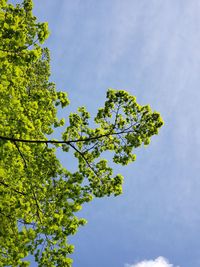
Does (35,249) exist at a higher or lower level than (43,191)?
lower

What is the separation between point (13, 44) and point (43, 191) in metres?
5.25

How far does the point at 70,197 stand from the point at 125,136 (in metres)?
2.96

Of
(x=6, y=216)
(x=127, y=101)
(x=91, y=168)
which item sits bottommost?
(x=6, y=216)

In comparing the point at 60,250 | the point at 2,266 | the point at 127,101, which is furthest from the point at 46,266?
the point at 127,101

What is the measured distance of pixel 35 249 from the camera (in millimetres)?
14078

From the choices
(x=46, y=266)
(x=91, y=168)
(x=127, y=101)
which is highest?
(x=127, y=101)

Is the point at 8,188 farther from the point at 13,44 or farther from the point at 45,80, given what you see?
the point at 45,80

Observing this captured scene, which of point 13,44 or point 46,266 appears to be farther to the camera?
point 46,266

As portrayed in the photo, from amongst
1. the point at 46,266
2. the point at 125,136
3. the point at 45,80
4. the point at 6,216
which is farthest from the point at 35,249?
the point at 45,80

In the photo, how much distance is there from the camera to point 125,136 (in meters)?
14.8

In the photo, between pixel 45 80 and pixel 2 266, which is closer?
pixel 2 266

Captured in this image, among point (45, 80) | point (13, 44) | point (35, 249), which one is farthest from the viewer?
point (45, 80)

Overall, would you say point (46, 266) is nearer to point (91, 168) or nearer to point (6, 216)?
point (6, 216)

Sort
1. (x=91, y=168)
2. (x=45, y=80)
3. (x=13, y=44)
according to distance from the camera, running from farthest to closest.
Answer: (x=45, y=80)
(x=91, y=168)
(x=13, y=44)
